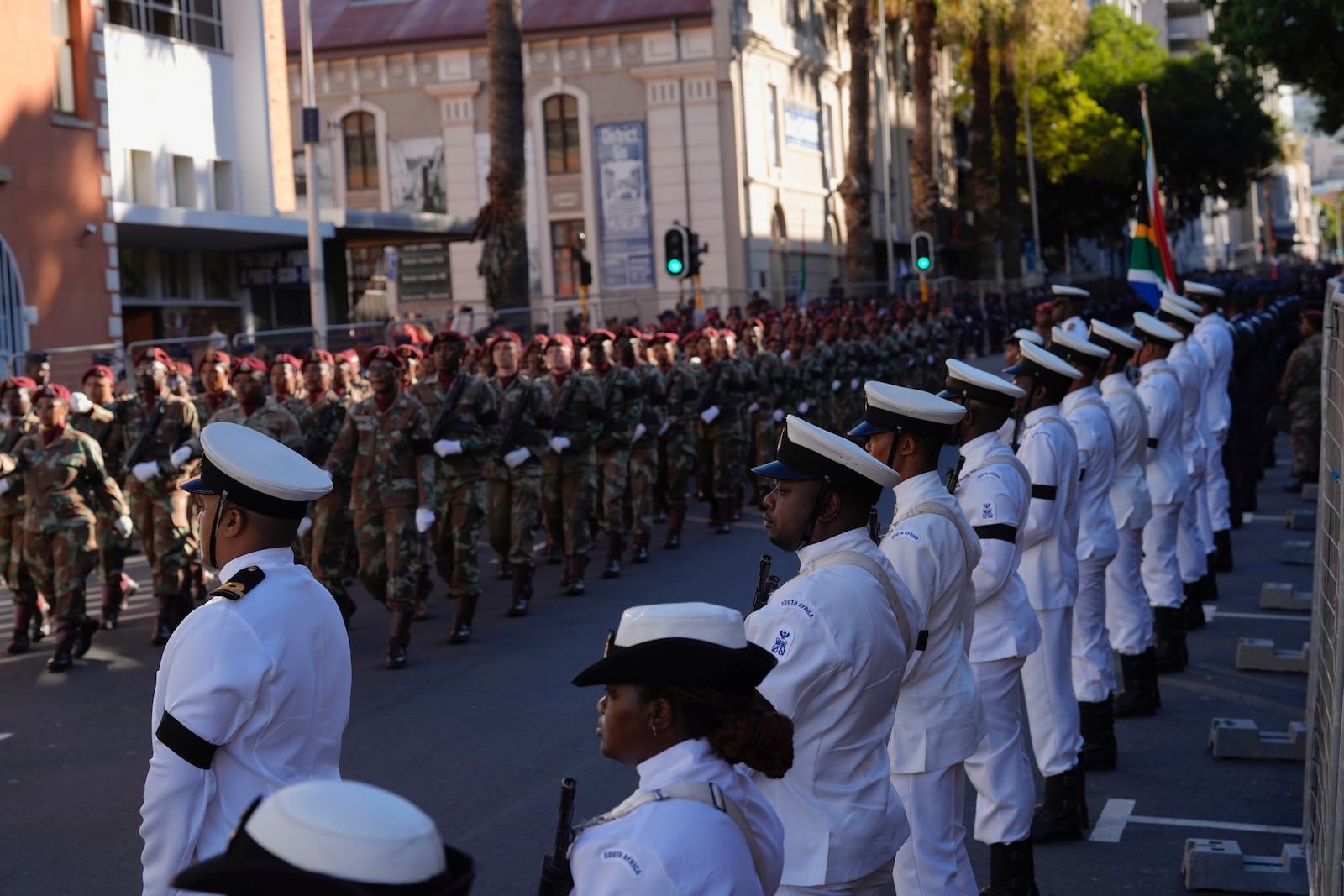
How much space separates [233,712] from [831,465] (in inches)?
63.6

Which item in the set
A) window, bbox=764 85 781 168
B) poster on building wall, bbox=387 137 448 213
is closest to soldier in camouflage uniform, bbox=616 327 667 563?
window, bbox=764 85 781 168

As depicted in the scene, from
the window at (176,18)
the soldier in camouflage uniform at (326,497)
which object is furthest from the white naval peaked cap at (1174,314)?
the window at (176,18)

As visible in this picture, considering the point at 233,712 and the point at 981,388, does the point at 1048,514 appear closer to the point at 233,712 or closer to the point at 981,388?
the point at 981,388

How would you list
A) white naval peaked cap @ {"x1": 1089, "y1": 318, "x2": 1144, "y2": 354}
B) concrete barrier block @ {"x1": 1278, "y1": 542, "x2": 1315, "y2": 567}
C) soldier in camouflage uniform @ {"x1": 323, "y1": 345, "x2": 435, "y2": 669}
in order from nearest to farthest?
white naval peaked cap @ {"x1": 1089, "y1": 318, "x2": 1144, "y2": 354} → soldier in camouflage uniform @ {"x1": 323, "y1": 345, "x2": 435, "y2": 669} → concrete barrier block @ {"x1": 1278, "y1": 542, "x2": 1315, "y2": 567}

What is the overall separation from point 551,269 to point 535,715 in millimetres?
36712

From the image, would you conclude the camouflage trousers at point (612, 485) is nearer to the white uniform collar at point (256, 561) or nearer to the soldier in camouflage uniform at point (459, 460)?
the soldier in camouflage uniform at point (459, 460)

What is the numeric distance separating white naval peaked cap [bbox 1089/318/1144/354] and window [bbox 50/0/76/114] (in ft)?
65.9

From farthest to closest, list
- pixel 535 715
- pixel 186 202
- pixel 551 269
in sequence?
pixel 551 269
pixel 186 202
pixel 535 715

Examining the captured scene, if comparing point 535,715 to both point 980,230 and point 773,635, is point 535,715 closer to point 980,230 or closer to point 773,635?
point 773,635

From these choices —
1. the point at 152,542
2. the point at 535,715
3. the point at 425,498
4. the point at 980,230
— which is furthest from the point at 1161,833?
the point at 980,230

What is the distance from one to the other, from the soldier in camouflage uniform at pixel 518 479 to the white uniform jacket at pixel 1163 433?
4.68 metres

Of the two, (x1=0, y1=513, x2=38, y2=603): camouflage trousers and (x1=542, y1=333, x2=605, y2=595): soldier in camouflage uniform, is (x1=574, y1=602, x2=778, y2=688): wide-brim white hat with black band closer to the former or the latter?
(x1=0, y1=513, x2=38, y2=603): camouflage trousers

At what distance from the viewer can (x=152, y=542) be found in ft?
42.3

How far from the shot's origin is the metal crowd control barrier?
5.20 metres
